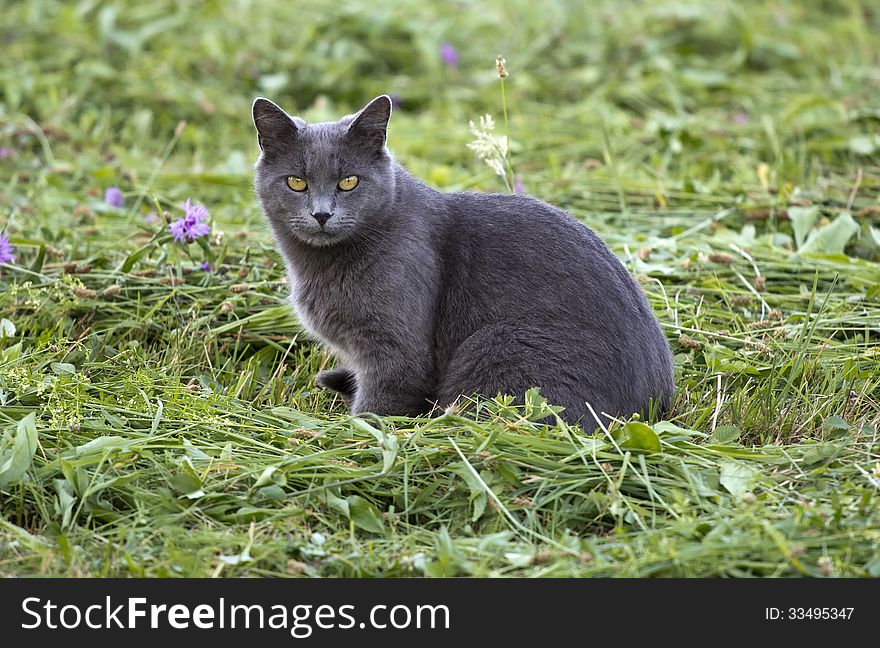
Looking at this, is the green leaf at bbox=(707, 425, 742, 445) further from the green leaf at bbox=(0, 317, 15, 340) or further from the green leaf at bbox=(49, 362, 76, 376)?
the green leaf at bbox=(0, 317, 15, 340)

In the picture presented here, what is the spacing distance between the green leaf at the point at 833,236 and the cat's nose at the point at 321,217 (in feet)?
6.88

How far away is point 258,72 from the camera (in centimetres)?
654

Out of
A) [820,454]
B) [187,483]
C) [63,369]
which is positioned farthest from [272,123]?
[820,454]

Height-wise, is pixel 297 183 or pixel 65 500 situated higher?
pixel 297 183

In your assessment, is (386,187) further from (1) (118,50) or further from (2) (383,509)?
(1) (118,50)

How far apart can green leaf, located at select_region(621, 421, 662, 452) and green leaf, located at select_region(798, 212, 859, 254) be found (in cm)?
187

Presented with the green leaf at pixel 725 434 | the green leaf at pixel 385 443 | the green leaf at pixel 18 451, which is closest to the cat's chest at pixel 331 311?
the green leaf at pixel 385 443

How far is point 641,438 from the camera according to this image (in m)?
2.71

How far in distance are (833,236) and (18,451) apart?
3.23m

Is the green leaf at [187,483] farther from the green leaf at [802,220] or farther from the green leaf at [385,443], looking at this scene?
the green leaf at [802,220]

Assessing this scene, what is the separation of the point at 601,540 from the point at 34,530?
4.56 feet

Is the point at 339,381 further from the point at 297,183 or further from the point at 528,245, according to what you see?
the point at 528,245

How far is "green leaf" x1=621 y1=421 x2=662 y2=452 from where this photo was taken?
2.70m

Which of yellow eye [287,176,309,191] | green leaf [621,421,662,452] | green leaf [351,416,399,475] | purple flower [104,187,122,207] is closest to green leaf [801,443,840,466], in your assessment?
green leaf [621,421,662,452]
